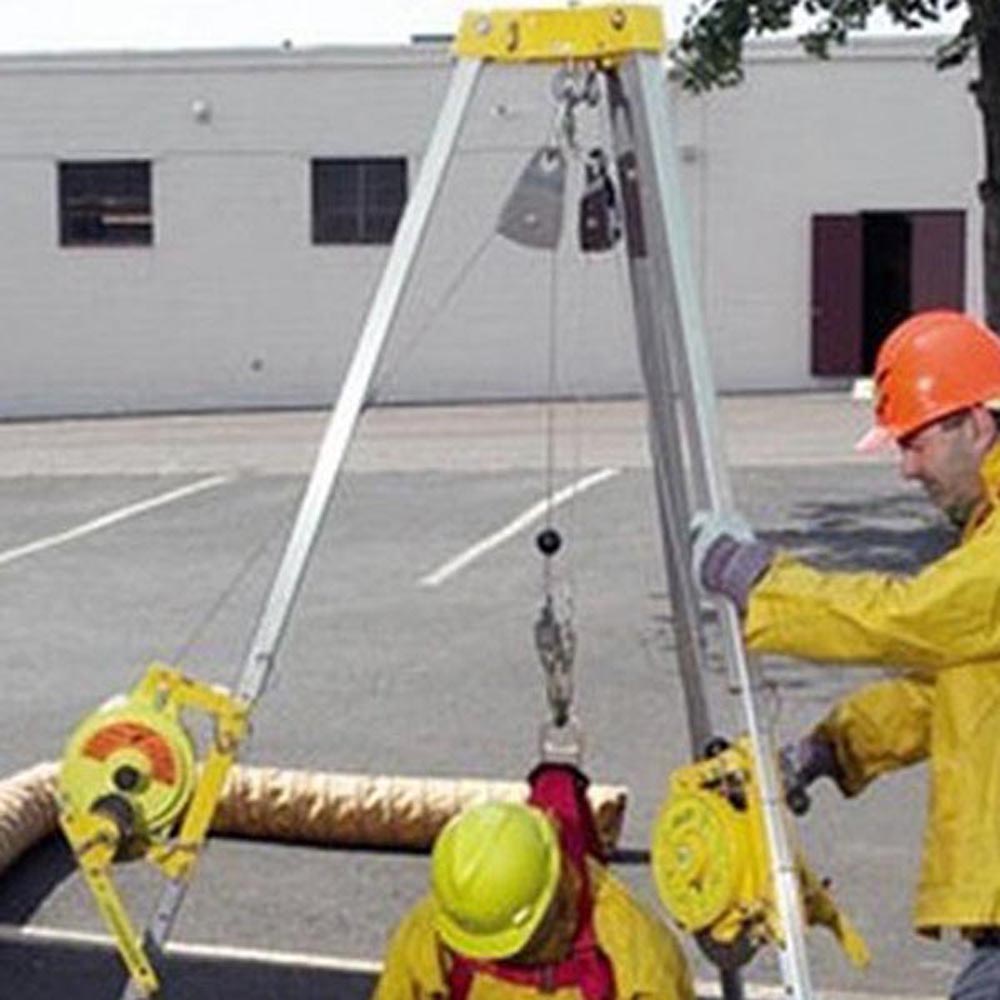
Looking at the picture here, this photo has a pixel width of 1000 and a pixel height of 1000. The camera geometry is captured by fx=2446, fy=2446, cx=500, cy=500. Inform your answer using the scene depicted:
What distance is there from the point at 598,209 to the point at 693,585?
31.4 inches

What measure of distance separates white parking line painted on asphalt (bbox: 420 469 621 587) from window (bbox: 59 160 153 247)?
1171 centimetres

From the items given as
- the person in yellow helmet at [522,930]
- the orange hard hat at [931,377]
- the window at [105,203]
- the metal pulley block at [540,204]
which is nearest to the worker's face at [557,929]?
the person in yellow helmet at [522,930]

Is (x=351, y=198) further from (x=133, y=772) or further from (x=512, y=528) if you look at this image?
(x=133, y=772)

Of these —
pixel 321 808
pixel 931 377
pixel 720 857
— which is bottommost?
pixel 321 808

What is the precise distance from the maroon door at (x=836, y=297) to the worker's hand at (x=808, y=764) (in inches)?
1070

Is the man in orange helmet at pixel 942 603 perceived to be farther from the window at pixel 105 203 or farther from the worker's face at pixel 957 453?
the window at pixel 105 203

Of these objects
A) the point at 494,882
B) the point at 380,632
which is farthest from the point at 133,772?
the point at 380,632

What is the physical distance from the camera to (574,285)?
2822 cm

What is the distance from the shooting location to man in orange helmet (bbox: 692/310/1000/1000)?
12.7ft

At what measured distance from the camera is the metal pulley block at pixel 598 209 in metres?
4.89

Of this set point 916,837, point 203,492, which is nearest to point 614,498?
point 203,492

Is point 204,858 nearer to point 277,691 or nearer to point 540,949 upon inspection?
point 277,691

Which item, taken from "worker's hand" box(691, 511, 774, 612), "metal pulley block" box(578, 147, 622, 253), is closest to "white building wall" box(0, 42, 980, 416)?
"metal pulley block" box(578, 147, 622, 253)

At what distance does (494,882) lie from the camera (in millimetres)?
4375
